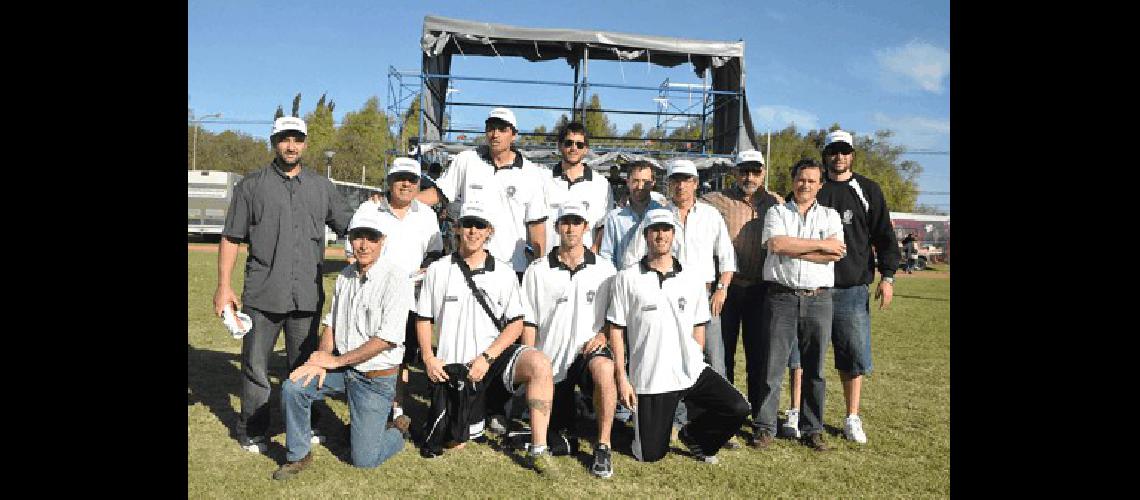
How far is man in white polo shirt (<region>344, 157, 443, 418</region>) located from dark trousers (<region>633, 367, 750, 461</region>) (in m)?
1.92

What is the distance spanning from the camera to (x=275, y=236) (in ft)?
15.6

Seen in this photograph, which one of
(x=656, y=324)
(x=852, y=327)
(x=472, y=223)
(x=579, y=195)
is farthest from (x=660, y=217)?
(x=852, y=327)

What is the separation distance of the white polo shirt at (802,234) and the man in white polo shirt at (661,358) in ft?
2.67

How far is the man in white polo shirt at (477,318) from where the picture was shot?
4680mm

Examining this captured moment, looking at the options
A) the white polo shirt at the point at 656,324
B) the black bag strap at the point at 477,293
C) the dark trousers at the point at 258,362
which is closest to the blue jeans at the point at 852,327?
the white polo shirt at the point at 656,324

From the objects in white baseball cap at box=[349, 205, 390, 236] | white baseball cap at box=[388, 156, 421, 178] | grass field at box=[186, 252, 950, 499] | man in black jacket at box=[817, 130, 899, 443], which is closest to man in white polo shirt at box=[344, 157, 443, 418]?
white baseball cap at box=[388, 156, 421, 178]

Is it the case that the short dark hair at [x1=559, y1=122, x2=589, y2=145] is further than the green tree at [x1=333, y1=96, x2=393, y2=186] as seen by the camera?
No

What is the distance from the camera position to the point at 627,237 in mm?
5289

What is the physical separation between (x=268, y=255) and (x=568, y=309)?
2.11 metres

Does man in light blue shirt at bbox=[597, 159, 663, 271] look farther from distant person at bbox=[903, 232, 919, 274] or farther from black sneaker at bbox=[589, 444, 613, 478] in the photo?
distant person at bbox=[903, 232, 919, 274]

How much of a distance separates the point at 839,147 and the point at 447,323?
319cm

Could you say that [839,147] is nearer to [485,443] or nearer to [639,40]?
[485,443]

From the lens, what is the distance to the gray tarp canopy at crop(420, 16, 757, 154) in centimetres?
1270

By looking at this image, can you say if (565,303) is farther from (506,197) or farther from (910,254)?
(910,254)
